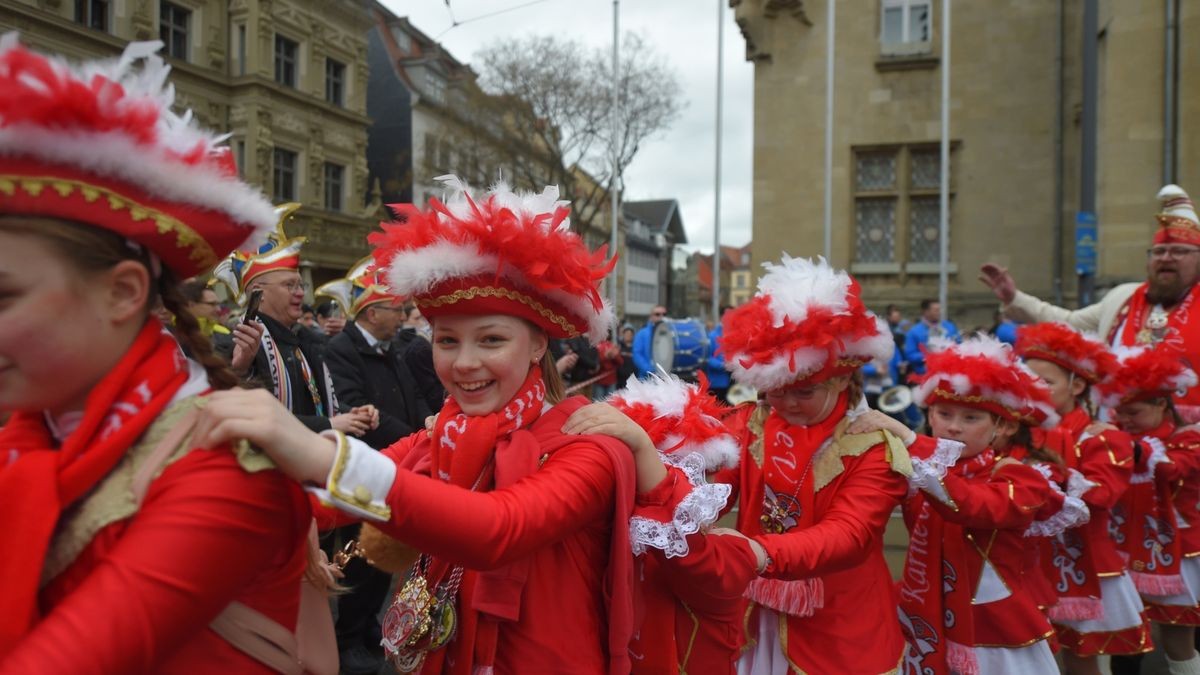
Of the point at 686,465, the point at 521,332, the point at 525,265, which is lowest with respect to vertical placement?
the point at 686,465

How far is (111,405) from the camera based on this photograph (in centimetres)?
→ 132

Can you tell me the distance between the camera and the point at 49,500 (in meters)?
1.22

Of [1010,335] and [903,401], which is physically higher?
[1010,335]

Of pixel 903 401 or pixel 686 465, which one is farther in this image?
pixel 903 401

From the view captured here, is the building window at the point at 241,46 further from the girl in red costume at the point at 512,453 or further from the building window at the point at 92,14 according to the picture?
the girl in red costume at the point at 512,453

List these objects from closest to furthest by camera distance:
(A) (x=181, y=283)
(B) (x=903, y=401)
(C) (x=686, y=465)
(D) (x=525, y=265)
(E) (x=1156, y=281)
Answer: (A) (x=181, y=283), (D) (x=525, y=265), (C) (x=686, y=465), (E) (x=1156, y=281), (B) (x=903, y=401)

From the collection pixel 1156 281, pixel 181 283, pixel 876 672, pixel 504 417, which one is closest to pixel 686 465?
pixel 504 417

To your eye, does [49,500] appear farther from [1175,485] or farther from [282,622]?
[1175,485]

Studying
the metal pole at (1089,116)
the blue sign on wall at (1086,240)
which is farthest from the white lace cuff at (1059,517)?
the metal pole at (1089,116)

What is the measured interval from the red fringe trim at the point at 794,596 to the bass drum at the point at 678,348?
28.2 ft

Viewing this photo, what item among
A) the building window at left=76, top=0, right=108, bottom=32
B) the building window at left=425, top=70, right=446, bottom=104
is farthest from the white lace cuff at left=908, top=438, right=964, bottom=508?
the building window at left=425, top=70, right=446, bottom=104

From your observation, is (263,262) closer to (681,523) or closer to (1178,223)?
(681,523)

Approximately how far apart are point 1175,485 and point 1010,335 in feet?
21.8

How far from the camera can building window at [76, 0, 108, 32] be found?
845 centimetres
